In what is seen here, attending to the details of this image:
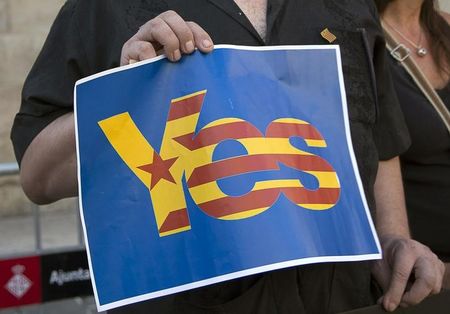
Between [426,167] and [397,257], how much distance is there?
771mm

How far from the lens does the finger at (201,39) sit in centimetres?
166

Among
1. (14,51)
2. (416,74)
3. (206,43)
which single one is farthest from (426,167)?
(14,51)

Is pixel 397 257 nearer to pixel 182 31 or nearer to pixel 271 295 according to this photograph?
pixel 271 295

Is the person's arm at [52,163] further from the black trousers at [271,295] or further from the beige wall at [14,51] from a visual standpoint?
the beige wall at [14,51]

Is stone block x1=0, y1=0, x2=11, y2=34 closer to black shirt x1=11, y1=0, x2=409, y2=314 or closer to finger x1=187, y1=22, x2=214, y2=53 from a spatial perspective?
black shirt x1=11, y1=0, x2=409, y2=314

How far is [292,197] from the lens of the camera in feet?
5.43

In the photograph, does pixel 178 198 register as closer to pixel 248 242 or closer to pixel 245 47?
pixel 248 242

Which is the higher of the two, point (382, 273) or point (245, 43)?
point (245, 43)

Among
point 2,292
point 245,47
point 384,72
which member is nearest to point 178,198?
point 245,47

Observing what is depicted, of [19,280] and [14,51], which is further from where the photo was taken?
[14,51]

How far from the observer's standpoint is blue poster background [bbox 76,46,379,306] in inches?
63.4

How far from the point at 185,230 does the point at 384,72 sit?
71 centimetres

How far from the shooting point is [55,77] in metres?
1.88

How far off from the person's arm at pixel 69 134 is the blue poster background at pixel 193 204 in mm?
30
